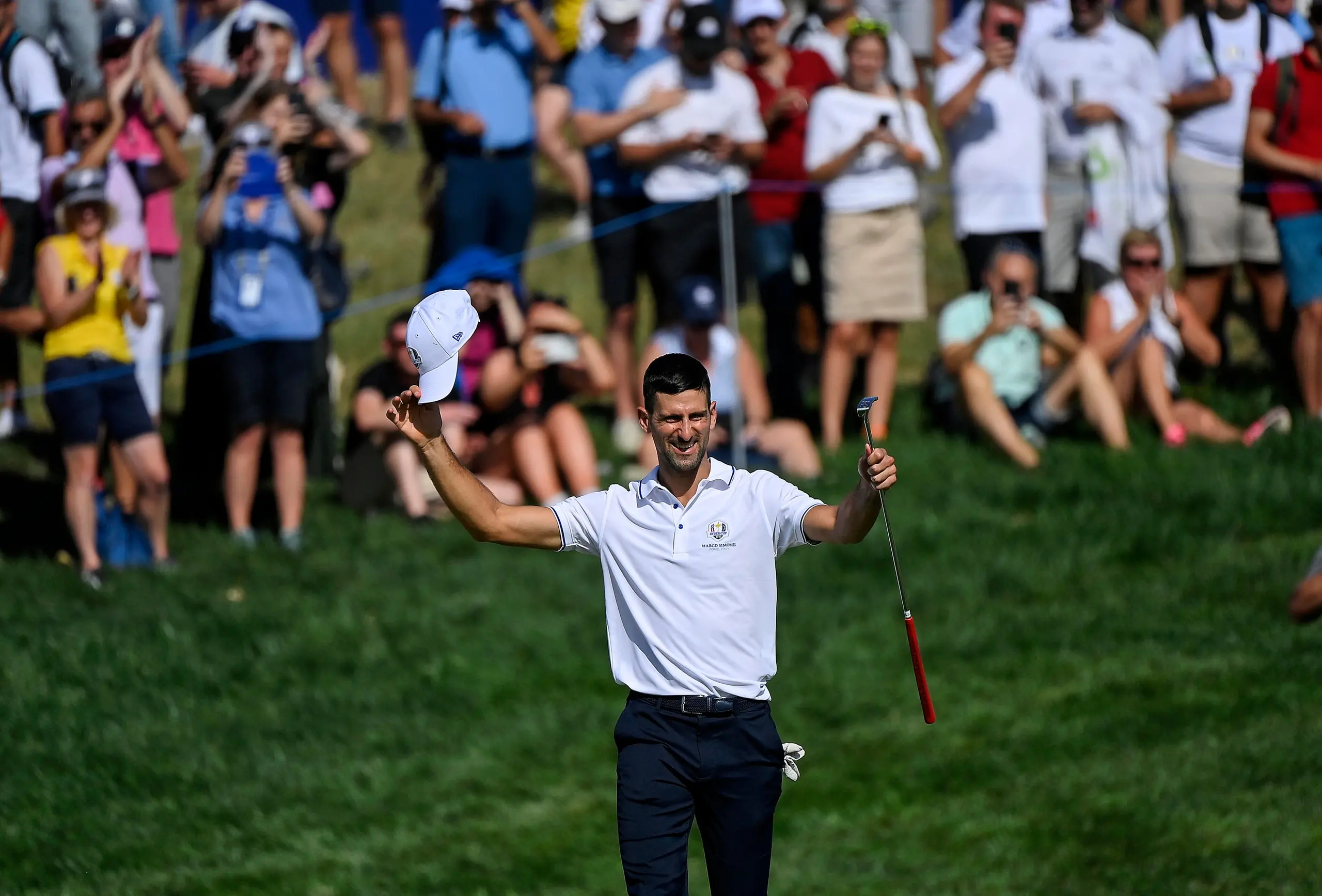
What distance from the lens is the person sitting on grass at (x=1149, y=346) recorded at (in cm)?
1138

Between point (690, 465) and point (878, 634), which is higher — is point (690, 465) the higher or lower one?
the higher one

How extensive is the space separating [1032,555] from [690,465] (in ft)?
17.6

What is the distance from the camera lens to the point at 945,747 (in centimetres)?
860

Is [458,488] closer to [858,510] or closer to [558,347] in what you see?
[858,510]

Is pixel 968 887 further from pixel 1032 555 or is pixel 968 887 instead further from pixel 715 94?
pixel 715 94

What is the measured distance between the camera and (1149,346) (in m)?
11.4

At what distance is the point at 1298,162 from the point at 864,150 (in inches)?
101

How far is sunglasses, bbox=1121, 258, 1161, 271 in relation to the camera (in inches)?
450

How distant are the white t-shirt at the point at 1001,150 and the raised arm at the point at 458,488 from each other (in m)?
6.80

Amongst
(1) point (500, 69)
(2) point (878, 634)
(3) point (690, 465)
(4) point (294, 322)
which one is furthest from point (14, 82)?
(3) point (690, 465)

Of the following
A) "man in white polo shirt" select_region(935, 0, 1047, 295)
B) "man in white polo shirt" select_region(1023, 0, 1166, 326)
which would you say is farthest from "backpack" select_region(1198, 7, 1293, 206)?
"man in white polo shirt" select_region(935, 0, 1047, 295)

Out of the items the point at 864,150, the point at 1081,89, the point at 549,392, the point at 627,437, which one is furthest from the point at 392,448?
the point at 1081,89

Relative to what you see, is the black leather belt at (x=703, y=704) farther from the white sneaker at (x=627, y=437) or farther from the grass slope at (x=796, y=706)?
the white sneaker at (x=627, y=437)

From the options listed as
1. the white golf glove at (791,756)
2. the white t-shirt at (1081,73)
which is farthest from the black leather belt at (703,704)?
the white t-shirt at (1081,73)
